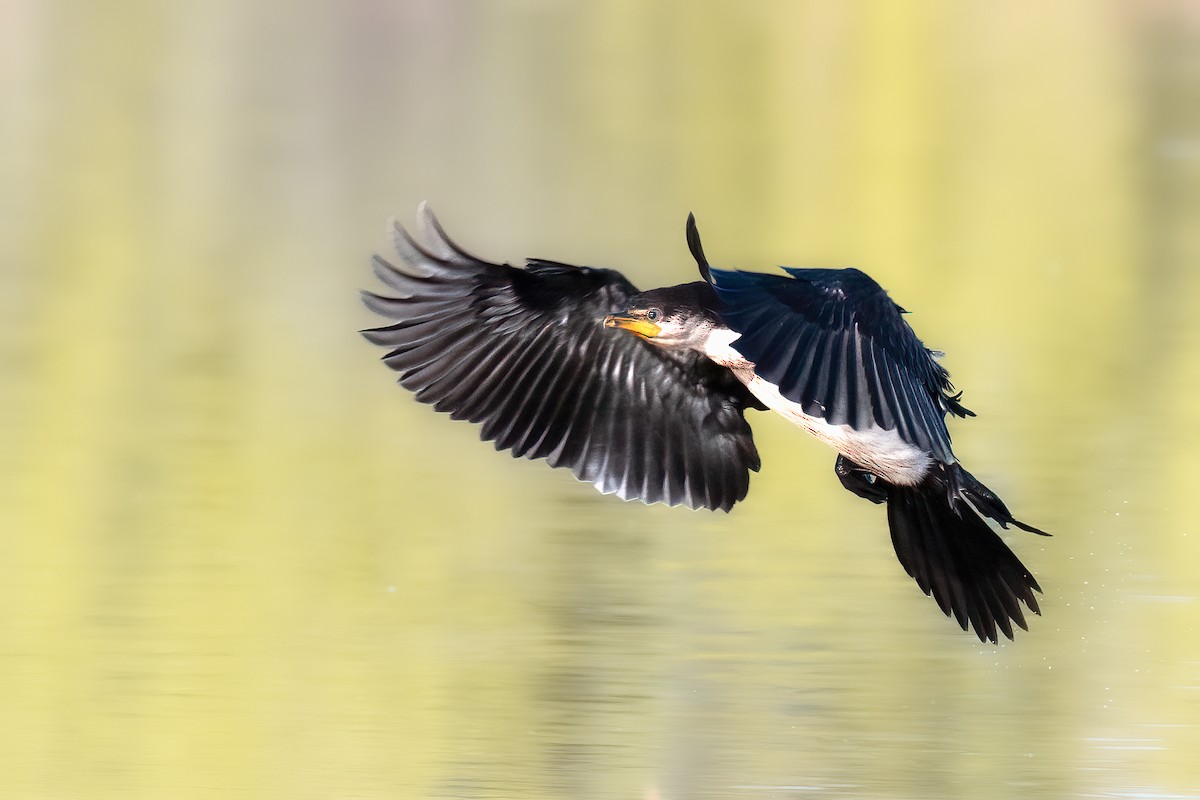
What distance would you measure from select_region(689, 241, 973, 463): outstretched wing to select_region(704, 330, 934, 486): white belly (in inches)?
12.6

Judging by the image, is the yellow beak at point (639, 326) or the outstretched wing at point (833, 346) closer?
the outstretched wing at point (833, 346)

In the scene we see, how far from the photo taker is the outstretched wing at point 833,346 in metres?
4.31

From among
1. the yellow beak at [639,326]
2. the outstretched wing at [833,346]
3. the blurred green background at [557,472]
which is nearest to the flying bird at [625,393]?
the yellow beak at [639,326]

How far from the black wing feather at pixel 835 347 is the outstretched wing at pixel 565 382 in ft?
2.62

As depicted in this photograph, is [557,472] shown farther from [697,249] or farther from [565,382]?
[697,249]

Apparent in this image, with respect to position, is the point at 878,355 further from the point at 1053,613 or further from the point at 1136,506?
the point at 1136,506

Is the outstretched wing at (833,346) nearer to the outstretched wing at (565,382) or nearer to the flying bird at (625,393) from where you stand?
the flying bird at (625,393)

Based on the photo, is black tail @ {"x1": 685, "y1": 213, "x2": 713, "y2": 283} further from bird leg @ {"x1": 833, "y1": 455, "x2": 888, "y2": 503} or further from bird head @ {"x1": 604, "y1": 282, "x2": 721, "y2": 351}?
bird leg @ {"x1": 833, "y1": 455, "x2": 888, "y2": 503}

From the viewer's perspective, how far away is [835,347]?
441 cm

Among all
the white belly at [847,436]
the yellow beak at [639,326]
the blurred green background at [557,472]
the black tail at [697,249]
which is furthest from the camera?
the blurred green background at [557,472]

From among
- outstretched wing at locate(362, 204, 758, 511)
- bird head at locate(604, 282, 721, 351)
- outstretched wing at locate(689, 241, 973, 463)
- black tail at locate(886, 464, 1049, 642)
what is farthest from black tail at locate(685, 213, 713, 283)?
black tail at locate(886, 464, 1049, 642)

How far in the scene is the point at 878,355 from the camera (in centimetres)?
445

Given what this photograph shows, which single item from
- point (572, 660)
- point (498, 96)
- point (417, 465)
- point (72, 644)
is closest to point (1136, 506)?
point (572, 660)

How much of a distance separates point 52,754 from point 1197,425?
5.02 metres
